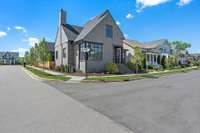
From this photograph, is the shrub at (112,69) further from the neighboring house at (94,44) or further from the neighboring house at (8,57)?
the neighboring house at (8,57)

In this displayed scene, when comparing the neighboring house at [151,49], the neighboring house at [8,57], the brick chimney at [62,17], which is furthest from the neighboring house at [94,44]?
the neighboring house at [8,57]

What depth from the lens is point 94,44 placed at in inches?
1005

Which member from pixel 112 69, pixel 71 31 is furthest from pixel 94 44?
pixel 71 31

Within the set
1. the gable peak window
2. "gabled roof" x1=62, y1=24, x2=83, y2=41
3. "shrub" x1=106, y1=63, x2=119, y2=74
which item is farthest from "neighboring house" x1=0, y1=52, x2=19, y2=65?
"shrub" x1=106, y1=63, x2=119, y2=74

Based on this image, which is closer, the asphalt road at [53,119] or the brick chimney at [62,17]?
the asphalt road at [53,119]

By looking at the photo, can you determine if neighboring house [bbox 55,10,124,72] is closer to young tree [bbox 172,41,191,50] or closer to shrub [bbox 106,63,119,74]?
shrub [bbox 106,63,119,74]

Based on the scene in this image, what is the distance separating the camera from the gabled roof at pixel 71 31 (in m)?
28.4

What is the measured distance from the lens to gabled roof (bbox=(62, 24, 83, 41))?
2844cm

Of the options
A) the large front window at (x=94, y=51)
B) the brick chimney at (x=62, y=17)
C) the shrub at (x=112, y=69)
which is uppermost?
the brick chimney at (x=62, y=17)

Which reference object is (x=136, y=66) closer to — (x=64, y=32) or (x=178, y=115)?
(x=64, y=32)

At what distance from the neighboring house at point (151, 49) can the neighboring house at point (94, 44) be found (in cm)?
878

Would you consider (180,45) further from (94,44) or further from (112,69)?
(94,44)

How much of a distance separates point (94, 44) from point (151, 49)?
22619 millimetres

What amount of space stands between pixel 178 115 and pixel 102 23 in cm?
2186
